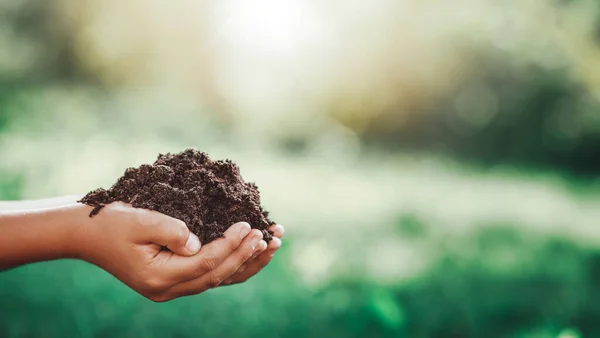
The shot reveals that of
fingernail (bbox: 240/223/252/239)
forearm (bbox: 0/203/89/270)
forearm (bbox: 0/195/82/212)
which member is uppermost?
forearm (bbox: 0/195/82/212)

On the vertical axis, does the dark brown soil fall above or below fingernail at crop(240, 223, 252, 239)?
above

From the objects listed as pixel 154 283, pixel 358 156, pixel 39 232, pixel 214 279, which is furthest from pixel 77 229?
pixel 358 156

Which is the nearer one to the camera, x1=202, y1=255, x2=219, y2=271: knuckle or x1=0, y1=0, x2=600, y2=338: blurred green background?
x1=202, y1=255, x2=219, y2=271: knuckle

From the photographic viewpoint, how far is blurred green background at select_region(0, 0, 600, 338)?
2053mm

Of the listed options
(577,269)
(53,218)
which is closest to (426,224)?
(577,269)

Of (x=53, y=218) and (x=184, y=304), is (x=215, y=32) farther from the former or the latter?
(x=53, y=218)

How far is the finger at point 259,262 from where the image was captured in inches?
50.9

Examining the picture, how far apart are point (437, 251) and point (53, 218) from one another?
170cm

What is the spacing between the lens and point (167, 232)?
43.7 inches

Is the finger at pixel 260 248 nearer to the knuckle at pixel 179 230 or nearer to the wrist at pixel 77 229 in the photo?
the knuckle at pixel 179 230

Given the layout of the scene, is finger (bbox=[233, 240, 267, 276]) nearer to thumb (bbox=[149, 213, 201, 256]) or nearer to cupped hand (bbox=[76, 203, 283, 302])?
cupped hand (bbox=[76, 203, 283, 302])

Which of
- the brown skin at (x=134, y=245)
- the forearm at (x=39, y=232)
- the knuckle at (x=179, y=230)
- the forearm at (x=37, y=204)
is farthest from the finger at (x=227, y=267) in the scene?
the forearm at (x=37, y=204)

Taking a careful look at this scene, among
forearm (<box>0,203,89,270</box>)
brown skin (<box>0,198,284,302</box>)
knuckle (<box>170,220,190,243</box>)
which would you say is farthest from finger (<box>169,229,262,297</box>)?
forearm (<box>0,203,89,270</box>)

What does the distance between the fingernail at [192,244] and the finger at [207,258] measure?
16 millimetres
